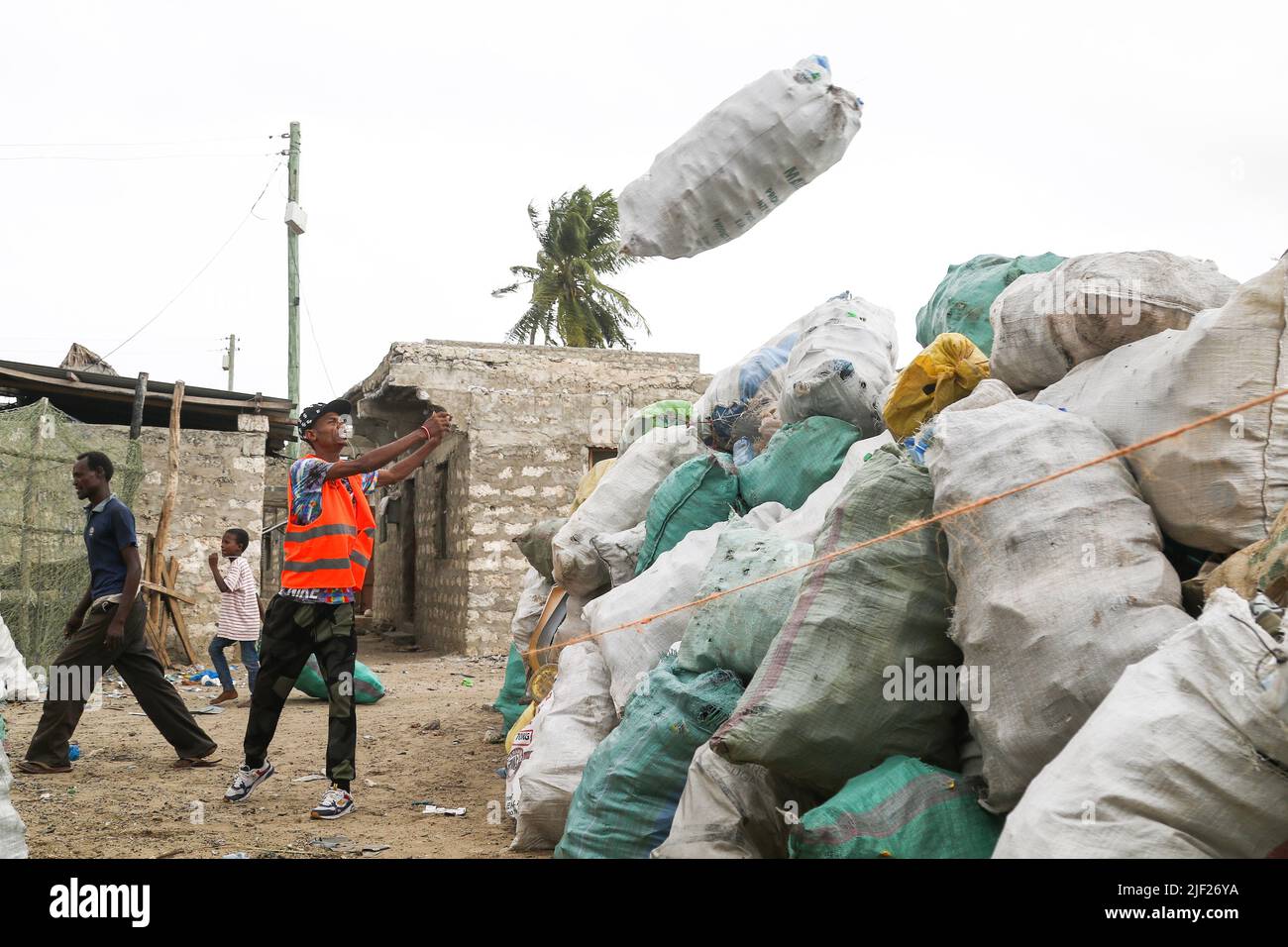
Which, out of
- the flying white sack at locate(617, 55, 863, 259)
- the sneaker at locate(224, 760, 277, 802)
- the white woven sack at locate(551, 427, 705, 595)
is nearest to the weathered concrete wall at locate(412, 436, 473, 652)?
the white woven sack at locate(551, 427, 705, 595)

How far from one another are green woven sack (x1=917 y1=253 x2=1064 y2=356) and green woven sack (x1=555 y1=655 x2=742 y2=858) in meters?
1.45

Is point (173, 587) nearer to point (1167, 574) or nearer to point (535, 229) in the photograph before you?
point (1167, 574)

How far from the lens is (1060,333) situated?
2.63m

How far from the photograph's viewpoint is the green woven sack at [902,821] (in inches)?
76.7

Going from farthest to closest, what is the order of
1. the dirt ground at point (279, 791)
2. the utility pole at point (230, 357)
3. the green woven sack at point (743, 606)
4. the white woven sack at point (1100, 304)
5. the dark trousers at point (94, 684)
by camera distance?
the utility pole at point (230, 357)
the dark trousers at point (94, 684)
the dirt ground at point (279, 791)
the green woven sack at point (743, 606)
the white woven sack at point (1100, 304)

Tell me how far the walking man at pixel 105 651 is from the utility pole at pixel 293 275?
10.7 m

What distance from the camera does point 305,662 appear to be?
3754 mm

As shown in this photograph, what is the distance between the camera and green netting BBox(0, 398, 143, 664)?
22.7 feet

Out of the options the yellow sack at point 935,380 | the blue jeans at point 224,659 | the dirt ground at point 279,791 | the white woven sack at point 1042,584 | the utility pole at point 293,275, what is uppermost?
the utility pole at point 293,275

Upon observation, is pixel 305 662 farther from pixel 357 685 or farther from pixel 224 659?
pixel 224 659

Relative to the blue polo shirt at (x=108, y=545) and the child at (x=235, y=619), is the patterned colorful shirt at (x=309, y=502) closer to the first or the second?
the blue polo shirt at (x=108, y=545)

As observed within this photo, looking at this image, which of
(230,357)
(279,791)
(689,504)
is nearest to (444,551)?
(279,791)

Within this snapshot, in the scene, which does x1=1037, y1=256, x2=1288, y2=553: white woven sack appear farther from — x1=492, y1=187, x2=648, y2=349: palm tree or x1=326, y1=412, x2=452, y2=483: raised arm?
x1=492, y1=187, x2=648, y2=349: palm tree

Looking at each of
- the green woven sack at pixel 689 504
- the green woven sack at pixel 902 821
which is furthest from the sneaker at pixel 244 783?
the green woven sack at pixel 902 821
